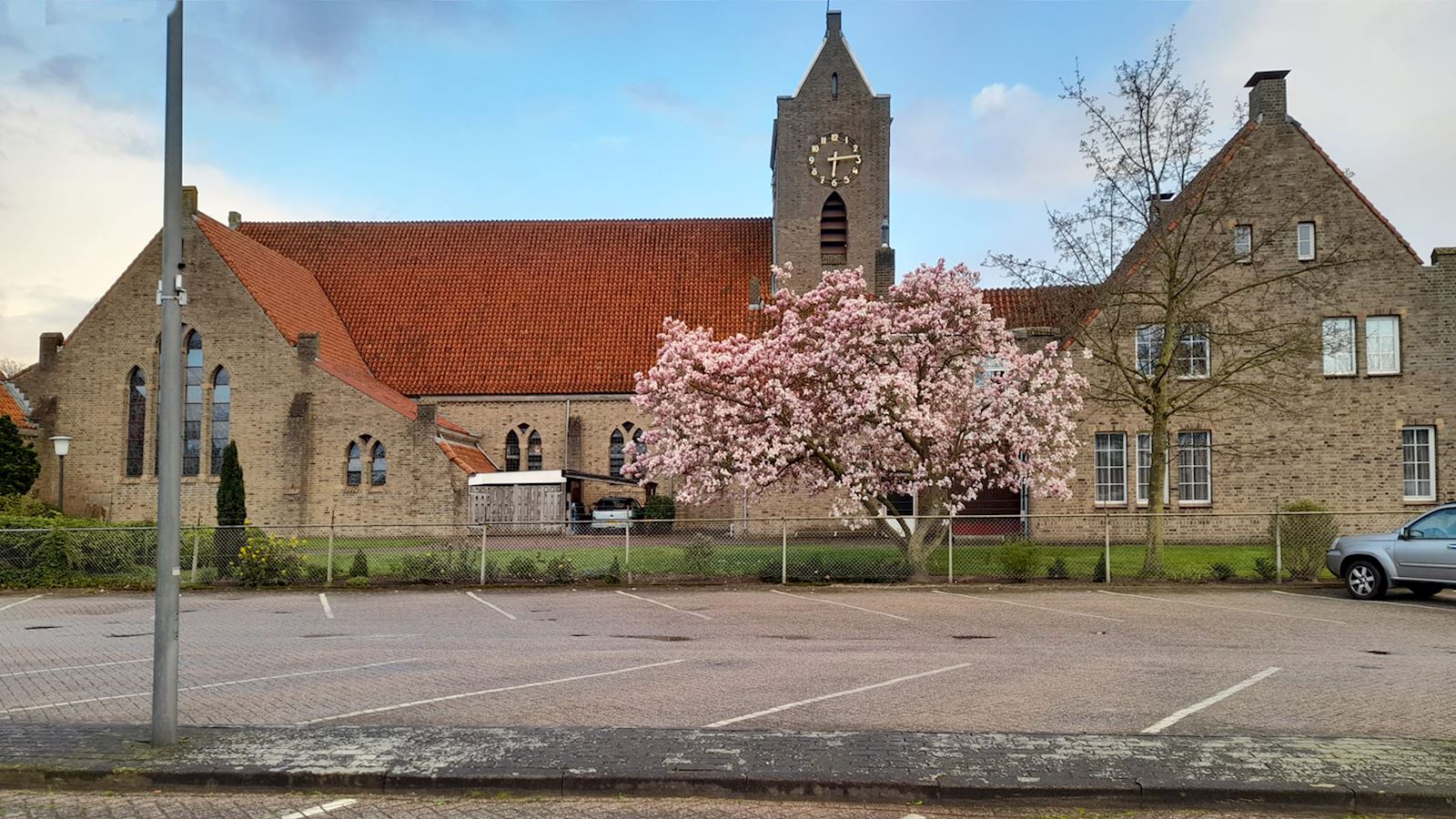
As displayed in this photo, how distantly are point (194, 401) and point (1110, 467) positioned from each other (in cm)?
3026

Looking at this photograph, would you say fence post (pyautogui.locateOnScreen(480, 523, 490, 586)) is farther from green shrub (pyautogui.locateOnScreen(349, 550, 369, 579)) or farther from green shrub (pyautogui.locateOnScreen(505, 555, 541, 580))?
green shrub (pyautogui.locateOnScreen(349, 550, 369, 579))

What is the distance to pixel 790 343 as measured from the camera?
2600 centimetres

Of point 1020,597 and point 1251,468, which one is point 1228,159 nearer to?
point 1251,468

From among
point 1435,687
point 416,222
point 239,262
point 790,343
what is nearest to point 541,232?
point 416,222

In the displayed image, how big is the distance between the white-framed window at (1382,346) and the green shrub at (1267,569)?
12.0 m

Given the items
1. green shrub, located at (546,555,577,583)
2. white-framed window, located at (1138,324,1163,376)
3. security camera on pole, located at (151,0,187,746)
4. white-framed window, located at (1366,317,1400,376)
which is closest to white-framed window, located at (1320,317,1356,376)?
white-framed window, located at (1366,317,1400,376)

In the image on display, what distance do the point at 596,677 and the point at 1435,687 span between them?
8424mm

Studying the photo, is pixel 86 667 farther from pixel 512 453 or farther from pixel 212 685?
pixel 512 453

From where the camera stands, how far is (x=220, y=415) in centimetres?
3956

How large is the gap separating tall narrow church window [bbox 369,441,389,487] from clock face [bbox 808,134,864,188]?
60.0 ft

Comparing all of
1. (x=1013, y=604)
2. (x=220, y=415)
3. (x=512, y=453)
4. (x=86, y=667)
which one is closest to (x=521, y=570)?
(x=1013, y=604)

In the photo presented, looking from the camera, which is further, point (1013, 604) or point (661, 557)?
point (661, 557)

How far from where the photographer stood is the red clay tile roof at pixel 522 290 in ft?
143

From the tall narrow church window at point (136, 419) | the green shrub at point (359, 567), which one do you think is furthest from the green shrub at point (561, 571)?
the tall narrow church window at point (136, 419)
